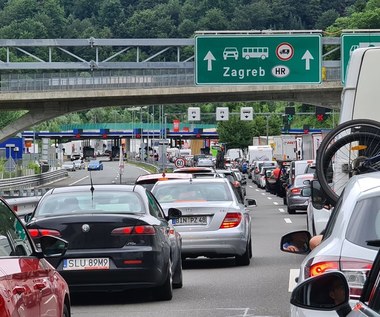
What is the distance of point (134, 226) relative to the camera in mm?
13273

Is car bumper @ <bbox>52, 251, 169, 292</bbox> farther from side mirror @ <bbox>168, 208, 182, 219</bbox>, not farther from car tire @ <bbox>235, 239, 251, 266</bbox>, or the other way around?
car tire @ <bbox>235, 239, 251, 266</bbox>

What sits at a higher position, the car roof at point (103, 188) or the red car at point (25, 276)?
the red car at point (25, 276)

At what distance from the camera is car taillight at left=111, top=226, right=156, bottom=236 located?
13.2 m

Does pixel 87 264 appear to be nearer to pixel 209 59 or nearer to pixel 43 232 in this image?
pixel 43 232

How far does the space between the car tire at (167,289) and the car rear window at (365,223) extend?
22.3ft

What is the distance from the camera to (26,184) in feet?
226

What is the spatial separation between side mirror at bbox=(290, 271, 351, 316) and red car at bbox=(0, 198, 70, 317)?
85.5 inches

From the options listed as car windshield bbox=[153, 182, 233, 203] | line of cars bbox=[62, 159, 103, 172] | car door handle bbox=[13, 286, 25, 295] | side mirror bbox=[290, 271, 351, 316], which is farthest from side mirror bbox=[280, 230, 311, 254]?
line of cars bbox=[62, 159, 103, 172]

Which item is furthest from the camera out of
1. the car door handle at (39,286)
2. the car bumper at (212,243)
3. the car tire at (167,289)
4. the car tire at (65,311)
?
the car bumper at (212,243)

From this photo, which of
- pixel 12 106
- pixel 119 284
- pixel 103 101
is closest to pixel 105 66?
pixel 103 101

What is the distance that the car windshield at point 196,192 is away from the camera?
18.7 metres

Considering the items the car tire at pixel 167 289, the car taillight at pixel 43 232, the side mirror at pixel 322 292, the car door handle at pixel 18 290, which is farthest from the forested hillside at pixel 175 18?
the side mirror at pixel 322 292

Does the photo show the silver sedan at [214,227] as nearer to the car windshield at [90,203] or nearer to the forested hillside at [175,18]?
the car windshield at [90,203]

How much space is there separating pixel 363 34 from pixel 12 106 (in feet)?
76.0
